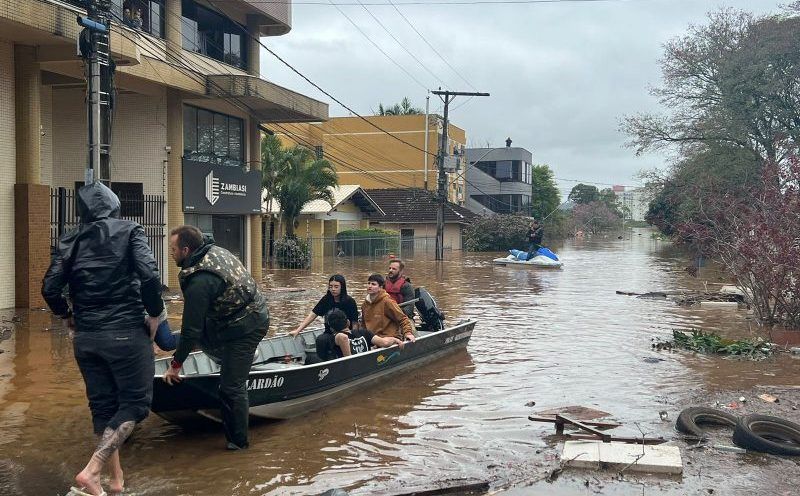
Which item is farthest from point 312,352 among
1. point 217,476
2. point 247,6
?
point 247,6

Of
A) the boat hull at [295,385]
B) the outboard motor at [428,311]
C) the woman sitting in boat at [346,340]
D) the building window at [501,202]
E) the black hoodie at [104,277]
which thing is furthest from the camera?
the building window at [501,202]

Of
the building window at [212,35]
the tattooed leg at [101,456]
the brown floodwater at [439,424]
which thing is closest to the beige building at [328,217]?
the building window at [212,35]

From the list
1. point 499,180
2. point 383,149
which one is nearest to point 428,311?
point 383,149

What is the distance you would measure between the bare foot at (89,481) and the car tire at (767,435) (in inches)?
228

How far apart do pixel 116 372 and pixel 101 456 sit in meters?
0.61

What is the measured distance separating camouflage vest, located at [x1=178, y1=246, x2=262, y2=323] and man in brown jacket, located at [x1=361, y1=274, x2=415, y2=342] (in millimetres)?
3564

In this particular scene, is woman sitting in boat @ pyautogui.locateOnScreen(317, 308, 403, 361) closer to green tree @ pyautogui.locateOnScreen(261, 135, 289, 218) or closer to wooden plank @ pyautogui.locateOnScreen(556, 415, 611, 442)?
wooden plank @ pyautogui.locateOnScreen(556, 415, 611, 442)

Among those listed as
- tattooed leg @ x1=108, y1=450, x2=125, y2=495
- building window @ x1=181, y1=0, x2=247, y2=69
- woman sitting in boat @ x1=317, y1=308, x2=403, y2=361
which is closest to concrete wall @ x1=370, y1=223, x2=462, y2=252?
building window @ x1=181, y1=0, x2=247, y2=69

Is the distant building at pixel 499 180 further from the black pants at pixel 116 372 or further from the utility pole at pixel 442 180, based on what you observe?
the black pants at pixel 116 372

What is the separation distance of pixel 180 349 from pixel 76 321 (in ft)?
3.59

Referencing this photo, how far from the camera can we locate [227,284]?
698cm

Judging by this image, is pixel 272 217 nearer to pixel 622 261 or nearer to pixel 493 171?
pixel 622 261

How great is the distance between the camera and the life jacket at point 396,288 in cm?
1255

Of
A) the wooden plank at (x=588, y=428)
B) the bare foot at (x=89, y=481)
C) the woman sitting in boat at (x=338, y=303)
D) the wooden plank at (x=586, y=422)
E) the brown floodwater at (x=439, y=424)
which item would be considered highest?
the woman sitting in boat at (x=338, y=303)
